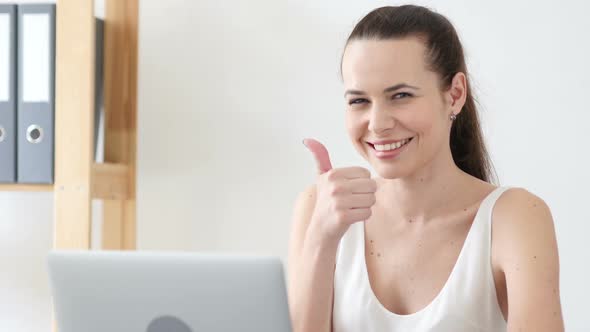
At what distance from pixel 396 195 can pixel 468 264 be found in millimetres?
203

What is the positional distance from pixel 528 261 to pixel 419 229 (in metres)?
0.26

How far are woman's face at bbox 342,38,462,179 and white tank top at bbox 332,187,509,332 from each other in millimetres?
164

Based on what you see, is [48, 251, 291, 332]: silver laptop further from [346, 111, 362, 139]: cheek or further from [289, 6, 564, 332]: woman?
[346, 111, 362, 139]: cheek

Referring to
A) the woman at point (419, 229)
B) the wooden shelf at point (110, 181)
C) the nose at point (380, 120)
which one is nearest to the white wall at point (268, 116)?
A: the wooden shelf at point (110, 181)

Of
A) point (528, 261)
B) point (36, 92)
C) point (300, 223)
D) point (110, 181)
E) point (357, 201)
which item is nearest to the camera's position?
point (357, 201)

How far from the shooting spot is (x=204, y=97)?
2.31m

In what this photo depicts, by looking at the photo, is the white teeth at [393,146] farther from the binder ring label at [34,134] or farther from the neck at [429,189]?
the binder ring label at [34,134]

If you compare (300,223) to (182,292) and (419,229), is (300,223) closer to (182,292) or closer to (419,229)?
(419,229)

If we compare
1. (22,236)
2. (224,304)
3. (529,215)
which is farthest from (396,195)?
(22,236)

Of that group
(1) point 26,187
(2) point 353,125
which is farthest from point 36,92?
(2) point 353,125

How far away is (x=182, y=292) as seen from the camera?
0.89 meters

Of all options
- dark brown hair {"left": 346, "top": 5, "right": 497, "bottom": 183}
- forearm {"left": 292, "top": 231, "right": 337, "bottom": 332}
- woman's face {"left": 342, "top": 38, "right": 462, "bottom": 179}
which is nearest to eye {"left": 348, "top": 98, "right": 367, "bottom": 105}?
woman's face {"left": 342, "top": 38, "right": 462, "bottom": 179}

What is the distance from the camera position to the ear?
4.98 feet

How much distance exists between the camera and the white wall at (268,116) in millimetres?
2096
